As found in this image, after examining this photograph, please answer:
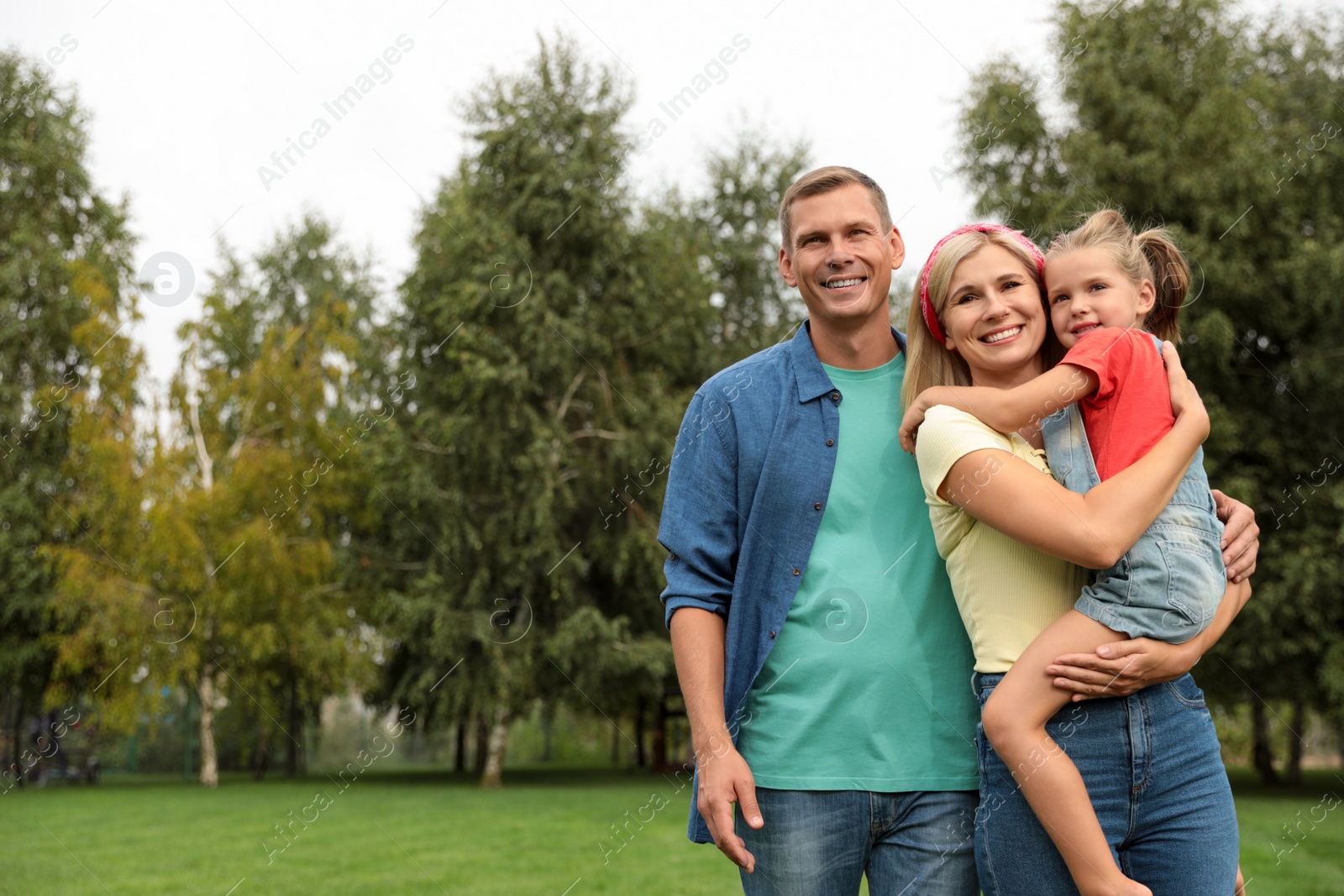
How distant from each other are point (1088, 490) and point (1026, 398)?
0.20 m

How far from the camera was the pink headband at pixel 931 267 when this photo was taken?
7.51 feet

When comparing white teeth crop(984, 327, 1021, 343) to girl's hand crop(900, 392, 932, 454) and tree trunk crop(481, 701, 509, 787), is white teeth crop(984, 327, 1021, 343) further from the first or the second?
tree trunk crop(481, 701, 509, 787)

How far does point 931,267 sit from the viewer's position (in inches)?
89.7

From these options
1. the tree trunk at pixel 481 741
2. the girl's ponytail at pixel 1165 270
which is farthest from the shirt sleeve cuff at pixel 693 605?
the tree trunk at pixel 481 741

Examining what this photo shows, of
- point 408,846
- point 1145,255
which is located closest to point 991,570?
point 1145,255

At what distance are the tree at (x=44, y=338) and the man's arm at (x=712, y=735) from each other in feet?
73.3

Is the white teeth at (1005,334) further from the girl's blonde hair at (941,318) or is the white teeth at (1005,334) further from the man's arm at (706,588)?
the man's arm at (706,588)

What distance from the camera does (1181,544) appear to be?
1951 millimetres

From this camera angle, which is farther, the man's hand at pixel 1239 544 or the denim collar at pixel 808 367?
the denim collar at pixel 808 367

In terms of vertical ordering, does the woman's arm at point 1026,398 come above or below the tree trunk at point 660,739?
above

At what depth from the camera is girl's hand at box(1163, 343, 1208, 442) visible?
6.53ft

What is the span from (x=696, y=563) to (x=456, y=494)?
19.1 m

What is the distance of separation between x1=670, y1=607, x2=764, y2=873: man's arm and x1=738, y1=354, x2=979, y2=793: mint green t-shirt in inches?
4.8

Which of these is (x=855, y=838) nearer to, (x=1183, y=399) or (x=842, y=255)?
(x=1183, y=399)
